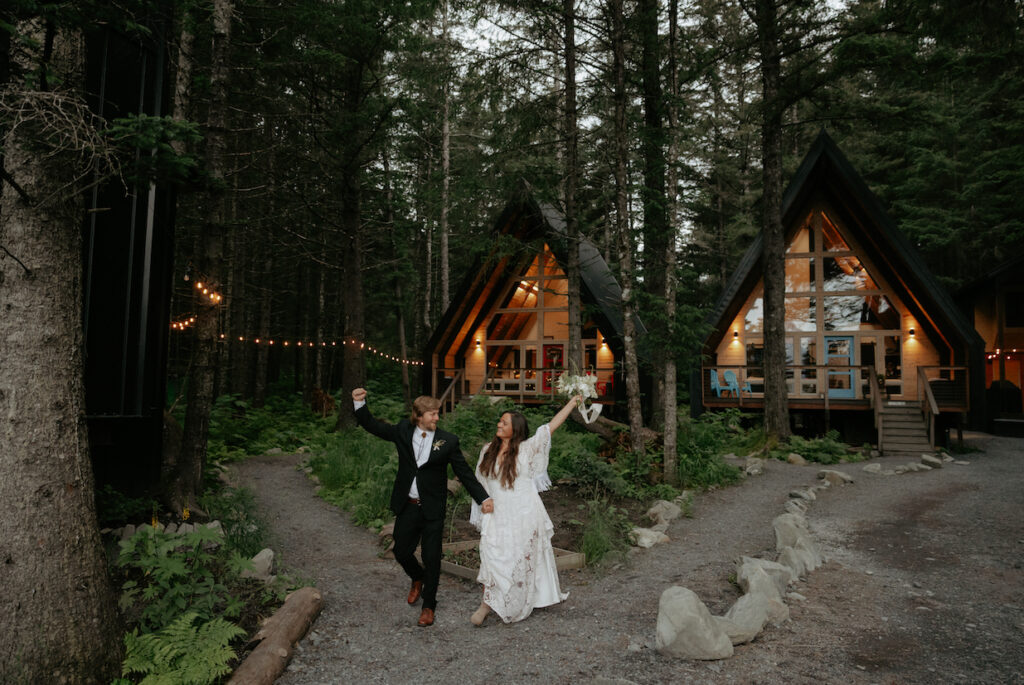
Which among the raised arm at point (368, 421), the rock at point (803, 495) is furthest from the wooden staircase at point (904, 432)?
the raised arm at point (368, 421)

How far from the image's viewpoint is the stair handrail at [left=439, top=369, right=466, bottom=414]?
1672cm

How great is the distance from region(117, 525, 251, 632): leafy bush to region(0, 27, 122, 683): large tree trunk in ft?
1.06

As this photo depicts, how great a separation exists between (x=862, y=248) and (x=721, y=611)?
50.2 ft

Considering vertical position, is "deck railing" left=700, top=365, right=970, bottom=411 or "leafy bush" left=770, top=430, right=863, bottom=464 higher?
"deck railing" left=700, top=365, right=970, bottom=411

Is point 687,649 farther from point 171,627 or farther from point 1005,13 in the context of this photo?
point 1005,13

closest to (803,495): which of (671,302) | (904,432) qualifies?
(671,302)

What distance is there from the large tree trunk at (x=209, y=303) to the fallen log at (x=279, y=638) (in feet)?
10.7

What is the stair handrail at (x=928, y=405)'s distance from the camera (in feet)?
41.5

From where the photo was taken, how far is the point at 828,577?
4.85m

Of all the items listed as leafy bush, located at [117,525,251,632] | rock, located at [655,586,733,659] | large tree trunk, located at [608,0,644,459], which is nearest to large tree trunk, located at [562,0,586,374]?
large tree trunk, located at [608,0,644,459]

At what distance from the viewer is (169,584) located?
3562mm

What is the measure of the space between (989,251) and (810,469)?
17.6 metres

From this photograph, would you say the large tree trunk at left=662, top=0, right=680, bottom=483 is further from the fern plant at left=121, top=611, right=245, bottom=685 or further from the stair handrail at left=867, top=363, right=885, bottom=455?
the stair handrail at left=867, top=363, right=885, bottom=455

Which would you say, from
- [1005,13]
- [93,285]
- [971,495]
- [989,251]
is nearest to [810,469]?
[971,495]
